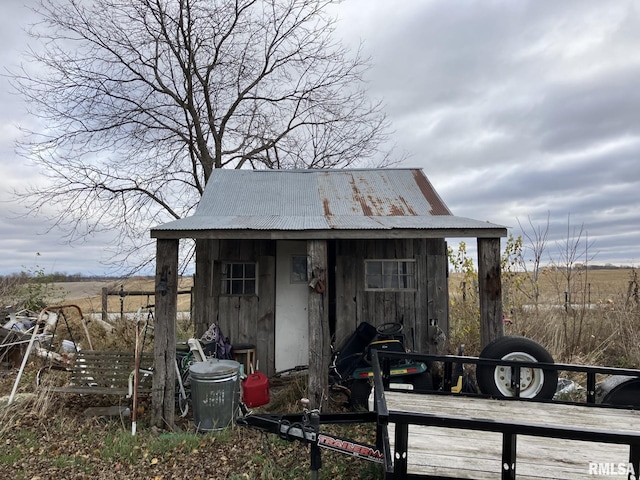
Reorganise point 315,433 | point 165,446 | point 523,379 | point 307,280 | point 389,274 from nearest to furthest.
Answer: point 315,433 → point 165,446 → point 523,379 → point 307,280 → point 389,274

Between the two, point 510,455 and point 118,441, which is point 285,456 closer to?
point 118,441

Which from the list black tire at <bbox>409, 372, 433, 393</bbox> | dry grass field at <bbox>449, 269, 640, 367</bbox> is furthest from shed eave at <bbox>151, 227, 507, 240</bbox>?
dry grass field at <bbox>449, 269, 640, 367</bbox>

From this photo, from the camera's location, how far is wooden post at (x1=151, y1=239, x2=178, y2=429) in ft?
17.2

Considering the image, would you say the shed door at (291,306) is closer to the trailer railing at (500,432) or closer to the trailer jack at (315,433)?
the trailer jack at (315,433)

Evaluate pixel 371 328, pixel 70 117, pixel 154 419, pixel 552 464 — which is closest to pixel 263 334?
pixel 371 328

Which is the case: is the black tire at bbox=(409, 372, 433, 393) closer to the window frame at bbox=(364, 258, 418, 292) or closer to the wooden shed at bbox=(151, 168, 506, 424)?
the wooden shed at bbox=(151, 168, 506, 424)

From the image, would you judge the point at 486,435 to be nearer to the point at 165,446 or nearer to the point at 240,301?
the point at 165,446

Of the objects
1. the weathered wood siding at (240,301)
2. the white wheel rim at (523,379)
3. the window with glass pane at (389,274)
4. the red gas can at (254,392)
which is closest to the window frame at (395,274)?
the window with glass pane at (389,274)

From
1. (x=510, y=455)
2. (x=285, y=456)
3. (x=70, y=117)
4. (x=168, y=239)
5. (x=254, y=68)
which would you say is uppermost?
(x=254, y=68)

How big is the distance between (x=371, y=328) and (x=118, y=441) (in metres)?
3.83

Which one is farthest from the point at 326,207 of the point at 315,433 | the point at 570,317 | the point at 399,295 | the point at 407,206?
the point at 570,317

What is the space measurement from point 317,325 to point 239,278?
106 inches

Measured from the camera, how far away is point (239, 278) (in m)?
7.59

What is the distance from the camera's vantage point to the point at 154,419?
5.22 meters
